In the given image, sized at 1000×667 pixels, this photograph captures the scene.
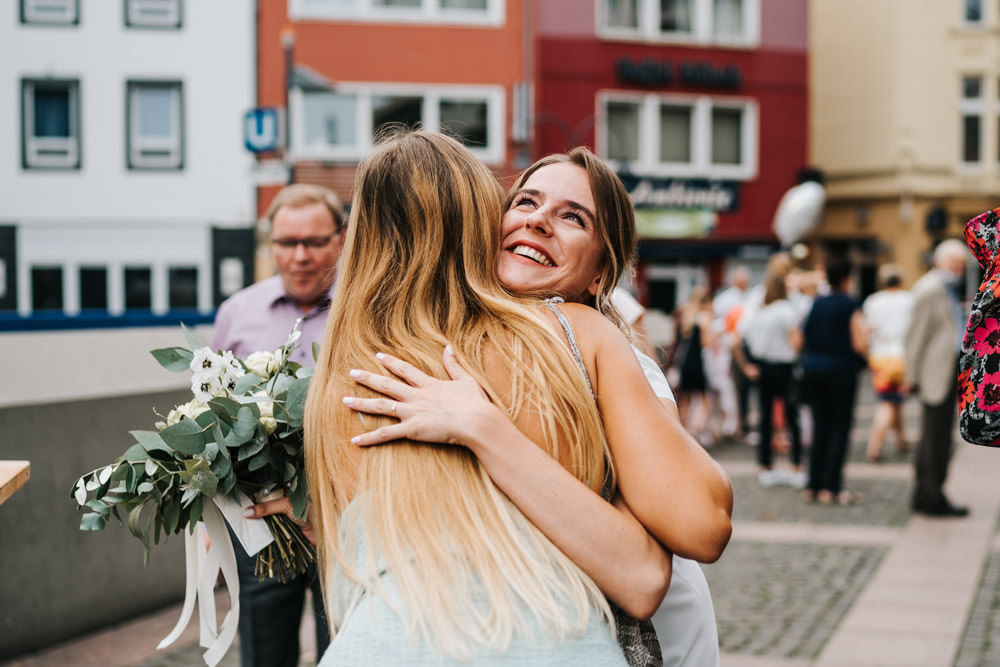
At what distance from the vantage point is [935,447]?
26.2 feet

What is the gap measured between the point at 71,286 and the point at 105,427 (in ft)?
65.7

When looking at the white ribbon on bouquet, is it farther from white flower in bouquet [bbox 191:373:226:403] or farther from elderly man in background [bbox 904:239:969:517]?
elderly man in background [bbox 904:239:969:517]

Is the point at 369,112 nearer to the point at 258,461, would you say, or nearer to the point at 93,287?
the point at 93,287

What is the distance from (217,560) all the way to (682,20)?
26255mm

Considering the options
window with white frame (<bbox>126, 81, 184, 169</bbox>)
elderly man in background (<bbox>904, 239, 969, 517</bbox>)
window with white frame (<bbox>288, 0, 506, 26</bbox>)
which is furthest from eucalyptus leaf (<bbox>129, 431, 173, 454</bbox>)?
window with white frame (<bbox>126, 81, 184, 169</bbox>)

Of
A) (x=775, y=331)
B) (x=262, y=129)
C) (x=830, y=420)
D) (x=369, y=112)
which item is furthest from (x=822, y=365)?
(x=369, y=112)

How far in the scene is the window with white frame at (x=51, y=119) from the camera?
23766 mm

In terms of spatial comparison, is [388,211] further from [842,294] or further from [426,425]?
[842,294]

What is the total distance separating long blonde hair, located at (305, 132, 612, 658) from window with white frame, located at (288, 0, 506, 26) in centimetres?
2257

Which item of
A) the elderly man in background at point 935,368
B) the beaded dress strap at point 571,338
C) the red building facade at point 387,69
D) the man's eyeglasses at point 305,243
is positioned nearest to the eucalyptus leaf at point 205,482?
the beaded dress strap at point 571,338

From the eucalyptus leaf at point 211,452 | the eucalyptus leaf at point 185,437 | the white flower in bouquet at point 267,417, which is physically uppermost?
the white flower in bouquet at point 267,417

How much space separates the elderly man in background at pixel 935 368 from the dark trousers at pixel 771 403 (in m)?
1.73

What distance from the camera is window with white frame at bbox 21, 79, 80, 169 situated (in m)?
23.8

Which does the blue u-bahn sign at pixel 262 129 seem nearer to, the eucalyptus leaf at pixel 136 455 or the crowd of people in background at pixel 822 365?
the crowd of people in background at pixel 822 365
